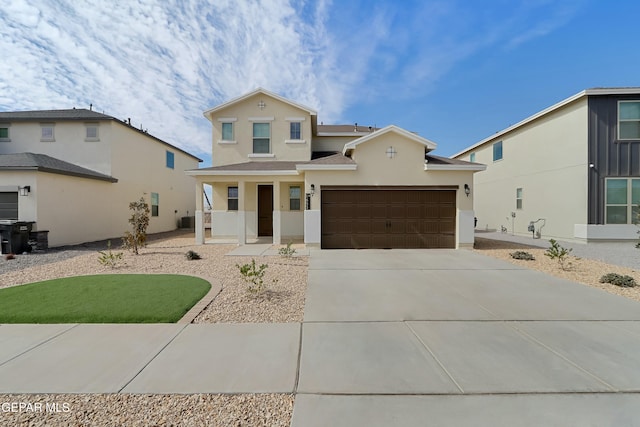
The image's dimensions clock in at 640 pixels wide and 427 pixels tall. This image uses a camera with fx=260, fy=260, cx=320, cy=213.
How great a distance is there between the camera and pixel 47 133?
45.3 feet

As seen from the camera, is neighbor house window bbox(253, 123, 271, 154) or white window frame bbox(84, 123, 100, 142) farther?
neighbor house window bbox(253, 123, 271, 154)

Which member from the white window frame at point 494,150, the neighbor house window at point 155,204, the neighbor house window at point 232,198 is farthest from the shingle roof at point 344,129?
the neighbor house window at point 155,204

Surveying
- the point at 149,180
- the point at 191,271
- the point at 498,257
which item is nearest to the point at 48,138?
the point at 149,180

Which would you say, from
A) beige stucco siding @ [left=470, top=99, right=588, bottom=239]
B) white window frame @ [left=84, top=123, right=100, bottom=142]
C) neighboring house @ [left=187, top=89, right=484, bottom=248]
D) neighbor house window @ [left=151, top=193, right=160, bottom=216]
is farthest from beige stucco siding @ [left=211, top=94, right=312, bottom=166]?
beige stucco siding @ [left=470, top=99, right=588, bottom=239]

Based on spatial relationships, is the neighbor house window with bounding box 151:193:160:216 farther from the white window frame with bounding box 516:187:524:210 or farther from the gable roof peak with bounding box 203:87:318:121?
the white window frame with bounding box 516:187:524:210

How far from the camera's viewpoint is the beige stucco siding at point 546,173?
12.4 metres

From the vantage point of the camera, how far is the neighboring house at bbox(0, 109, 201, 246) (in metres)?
10.6

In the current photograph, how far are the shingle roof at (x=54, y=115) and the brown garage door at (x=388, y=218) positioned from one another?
13.1 m

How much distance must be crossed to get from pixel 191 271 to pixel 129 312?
2913 mm

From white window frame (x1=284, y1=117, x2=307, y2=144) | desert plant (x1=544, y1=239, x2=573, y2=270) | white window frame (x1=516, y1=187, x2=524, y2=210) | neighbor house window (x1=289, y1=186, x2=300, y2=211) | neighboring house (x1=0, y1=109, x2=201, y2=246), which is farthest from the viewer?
white window frame (x1=516, y1=187, x2=524, y2=210)

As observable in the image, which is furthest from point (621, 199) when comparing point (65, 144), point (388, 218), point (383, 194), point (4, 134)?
point (4, 134)

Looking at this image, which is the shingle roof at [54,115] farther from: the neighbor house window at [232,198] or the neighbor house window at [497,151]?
the neighbor house window at [497,151]

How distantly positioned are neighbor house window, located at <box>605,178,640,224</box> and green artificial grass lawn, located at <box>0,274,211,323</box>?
17.2 m

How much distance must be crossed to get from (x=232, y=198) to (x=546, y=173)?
17035mm
